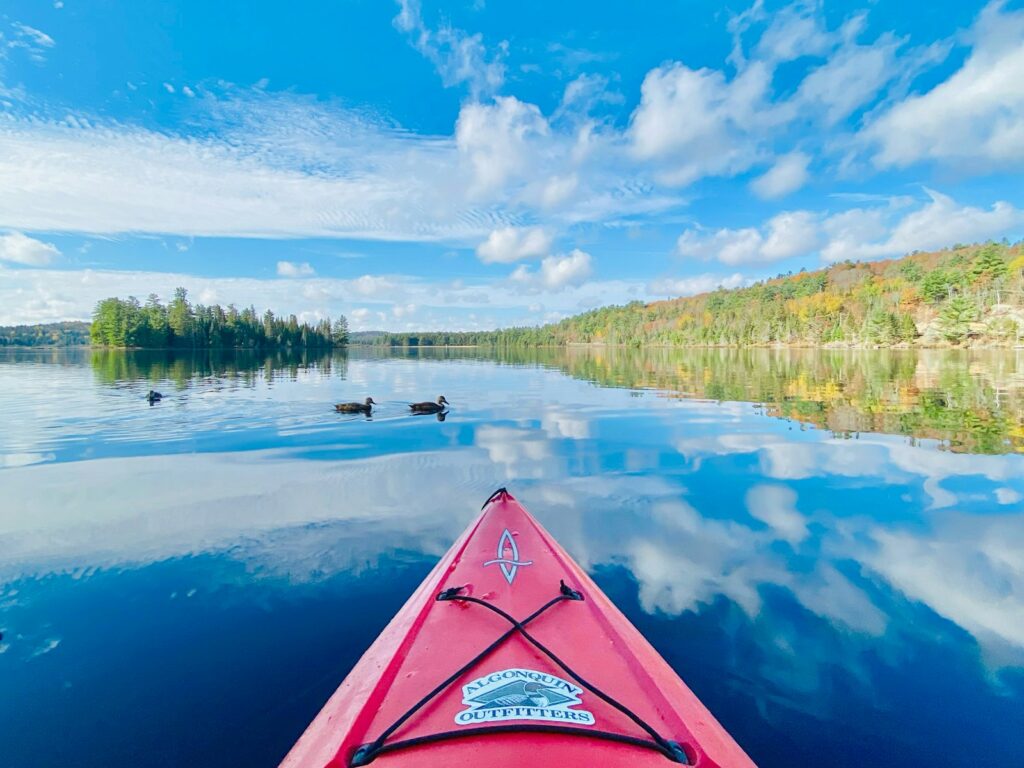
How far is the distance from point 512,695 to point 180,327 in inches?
4677

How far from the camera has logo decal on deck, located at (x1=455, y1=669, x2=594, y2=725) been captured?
2.56m

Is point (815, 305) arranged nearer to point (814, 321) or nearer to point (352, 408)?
point (814, 321)

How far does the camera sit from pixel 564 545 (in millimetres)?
7562

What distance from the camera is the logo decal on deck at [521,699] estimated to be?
2559mm

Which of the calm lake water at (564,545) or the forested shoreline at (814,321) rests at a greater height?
the forested shoreline at (814,321)

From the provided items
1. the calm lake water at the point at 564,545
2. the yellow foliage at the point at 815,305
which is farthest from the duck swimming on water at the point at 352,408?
the yellow foliage at the point at 815,305

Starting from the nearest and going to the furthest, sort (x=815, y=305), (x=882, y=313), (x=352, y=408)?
(x=352, y=408) → (x=882, y=313) → (x=815, y=305)

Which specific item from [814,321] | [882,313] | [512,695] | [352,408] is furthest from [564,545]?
[814,321]

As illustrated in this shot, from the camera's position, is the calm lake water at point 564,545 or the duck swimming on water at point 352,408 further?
the duck swimming on water at point 352,408

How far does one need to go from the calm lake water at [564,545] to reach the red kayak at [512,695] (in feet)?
4.61

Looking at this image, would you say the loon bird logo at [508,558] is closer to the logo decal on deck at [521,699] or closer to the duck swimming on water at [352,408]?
the logo decal on deck at [521,699]

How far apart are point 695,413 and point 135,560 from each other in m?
17.7

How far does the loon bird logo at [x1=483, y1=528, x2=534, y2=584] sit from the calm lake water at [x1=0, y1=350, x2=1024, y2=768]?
1.63 metres

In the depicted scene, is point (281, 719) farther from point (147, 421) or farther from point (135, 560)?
point (147, 421)
